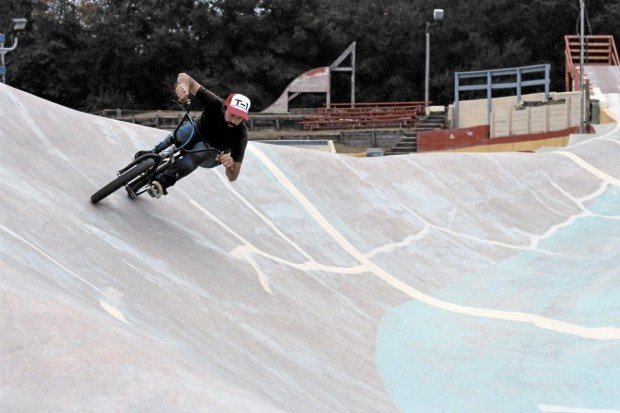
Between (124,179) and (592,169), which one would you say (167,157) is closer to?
(124,179)

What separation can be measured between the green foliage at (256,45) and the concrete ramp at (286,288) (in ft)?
128

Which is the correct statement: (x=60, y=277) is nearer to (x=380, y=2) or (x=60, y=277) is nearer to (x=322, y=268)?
(x=322, y=268)

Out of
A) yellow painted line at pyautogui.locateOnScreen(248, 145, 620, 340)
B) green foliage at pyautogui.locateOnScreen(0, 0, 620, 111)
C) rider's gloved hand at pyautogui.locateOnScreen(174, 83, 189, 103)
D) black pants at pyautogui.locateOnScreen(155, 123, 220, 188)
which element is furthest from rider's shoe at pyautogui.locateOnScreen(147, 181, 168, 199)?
green foliage at pyautogui.locateOnScreen(0, 0, 620, 111)

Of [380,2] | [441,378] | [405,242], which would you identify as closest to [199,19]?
[380,2]

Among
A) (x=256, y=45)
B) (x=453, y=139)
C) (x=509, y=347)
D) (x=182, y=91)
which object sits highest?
(x=256, y=45)

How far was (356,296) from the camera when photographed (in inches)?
392

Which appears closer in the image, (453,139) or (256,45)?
(453,139)

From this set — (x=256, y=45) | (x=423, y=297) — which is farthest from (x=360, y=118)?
(x=423, y=297)

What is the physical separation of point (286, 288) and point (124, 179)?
1.90 metres

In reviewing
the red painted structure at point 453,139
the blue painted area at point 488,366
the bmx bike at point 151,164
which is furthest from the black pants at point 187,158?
the red painted structure at point 453,139

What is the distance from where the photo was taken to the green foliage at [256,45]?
52469mm

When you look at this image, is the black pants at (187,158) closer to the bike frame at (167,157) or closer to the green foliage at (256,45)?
the bike frame at (167,157)

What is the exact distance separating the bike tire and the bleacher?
112ft

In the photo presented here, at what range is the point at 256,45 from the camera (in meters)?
53.9
